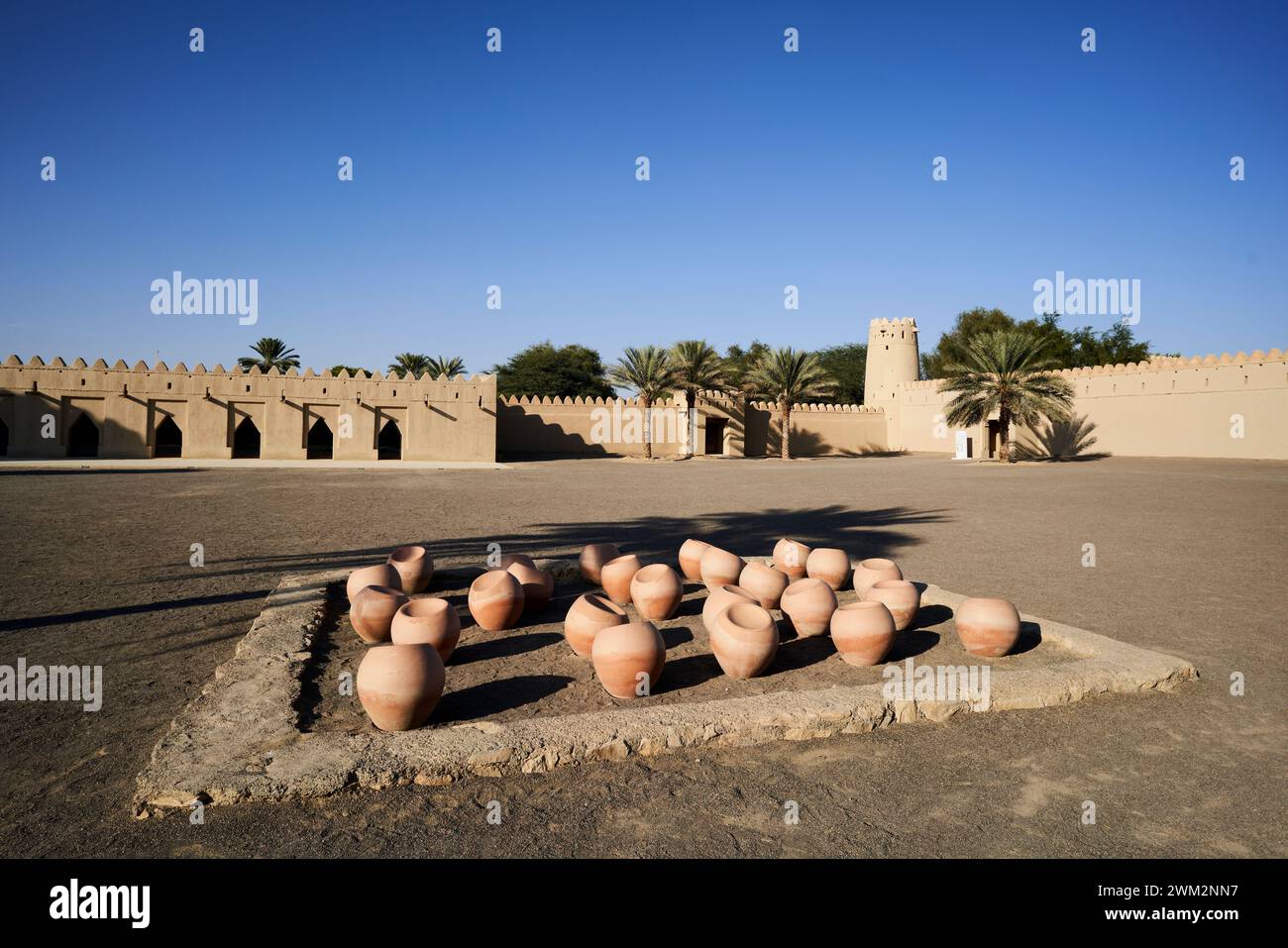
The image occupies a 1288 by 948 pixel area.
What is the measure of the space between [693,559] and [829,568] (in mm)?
1175

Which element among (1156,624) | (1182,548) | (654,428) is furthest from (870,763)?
(654,428)

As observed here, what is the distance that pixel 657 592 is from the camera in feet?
18.9

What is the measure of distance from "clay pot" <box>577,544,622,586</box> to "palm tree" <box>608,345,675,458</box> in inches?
1145

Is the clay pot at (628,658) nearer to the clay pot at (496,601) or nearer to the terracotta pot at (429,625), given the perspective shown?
the terracotta pot at (429,625)

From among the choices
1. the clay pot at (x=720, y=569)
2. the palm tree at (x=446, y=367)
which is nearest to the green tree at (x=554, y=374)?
the palm tree at (x=446, y=367)

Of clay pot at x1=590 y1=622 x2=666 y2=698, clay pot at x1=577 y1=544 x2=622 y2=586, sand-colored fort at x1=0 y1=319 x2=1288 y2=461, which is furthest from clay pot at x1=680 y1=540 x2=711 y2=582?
sand-colored fort at x1=0 y1=319 x2=1288 y2=461

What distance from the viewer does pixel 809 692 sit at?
401 centimetres

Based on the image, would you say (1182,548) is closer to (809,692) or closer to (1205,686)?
(1205,686)

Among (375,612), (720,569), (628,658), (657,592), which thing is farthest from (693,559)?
(375,612)

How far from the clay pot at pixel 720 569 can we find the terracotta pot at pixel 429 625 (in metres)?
2.35

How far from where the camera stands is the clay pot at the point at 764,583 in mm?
5949

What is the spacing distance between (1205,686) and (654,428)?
3385 centimetres

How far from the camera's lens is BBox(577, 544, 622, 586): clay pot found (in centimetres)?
698

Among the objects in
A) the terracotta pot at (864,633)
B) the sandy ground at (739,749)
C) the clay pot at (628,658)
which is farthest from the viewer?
the terracotta pot at (864,633)
